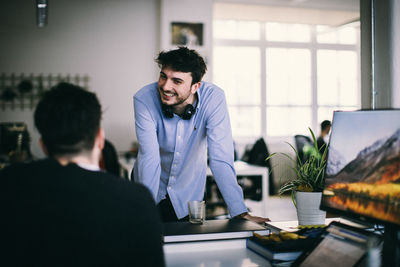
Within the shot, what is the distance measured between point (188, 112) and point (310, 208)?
78 cm

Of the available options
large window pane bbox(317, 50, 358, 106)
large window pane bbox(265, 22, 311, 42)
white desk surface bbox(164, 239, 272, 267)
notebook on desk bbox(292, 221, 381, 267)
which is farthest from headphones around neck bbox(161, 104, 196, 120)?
large window pane bbox(317, 50, 358, 106)

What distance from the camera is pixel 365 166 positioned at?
1.08 m

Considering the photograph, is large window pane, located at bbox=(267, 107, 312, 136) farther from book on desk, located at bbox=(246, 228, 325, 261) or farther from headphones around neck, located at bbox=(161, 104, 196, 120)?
book on desk, located at bbox=(246, 228, 325, 261)

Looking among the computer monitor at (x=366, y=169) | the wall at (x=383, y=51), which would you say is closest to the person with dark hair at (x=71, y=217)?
the computer monitor at (x=366, y=169)

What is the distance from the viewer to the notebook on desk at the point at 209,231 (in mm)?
1250

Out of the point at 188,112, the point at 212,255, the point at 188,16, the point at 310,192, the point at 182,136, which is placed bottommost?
the point at 212,255

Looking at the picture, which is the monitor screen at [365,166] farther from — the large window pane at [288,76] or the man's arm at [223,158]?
the large window pane at [288,76]

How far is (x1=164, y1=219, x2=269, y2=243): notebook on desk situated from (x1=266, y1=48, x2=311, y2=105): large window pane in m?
5.90

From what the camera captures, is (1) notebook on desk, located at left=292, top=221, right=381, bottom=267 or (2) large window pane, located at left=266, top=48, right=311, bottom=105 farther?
(2) large window pane, located at left=266, top=48, right=311, bottom=105

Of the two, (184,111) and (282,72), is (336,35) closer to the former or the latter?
(282,72)

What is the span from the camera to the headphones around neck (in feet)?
6.28

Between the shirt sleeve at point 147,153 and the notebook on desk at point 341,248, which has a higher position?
the shirt sleeve at point 147,153

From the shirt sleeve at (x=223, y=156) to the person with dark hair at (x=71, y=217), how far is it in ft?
2.90

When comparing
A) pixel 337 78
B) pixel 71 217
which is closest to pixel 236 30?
pixel 337 78
